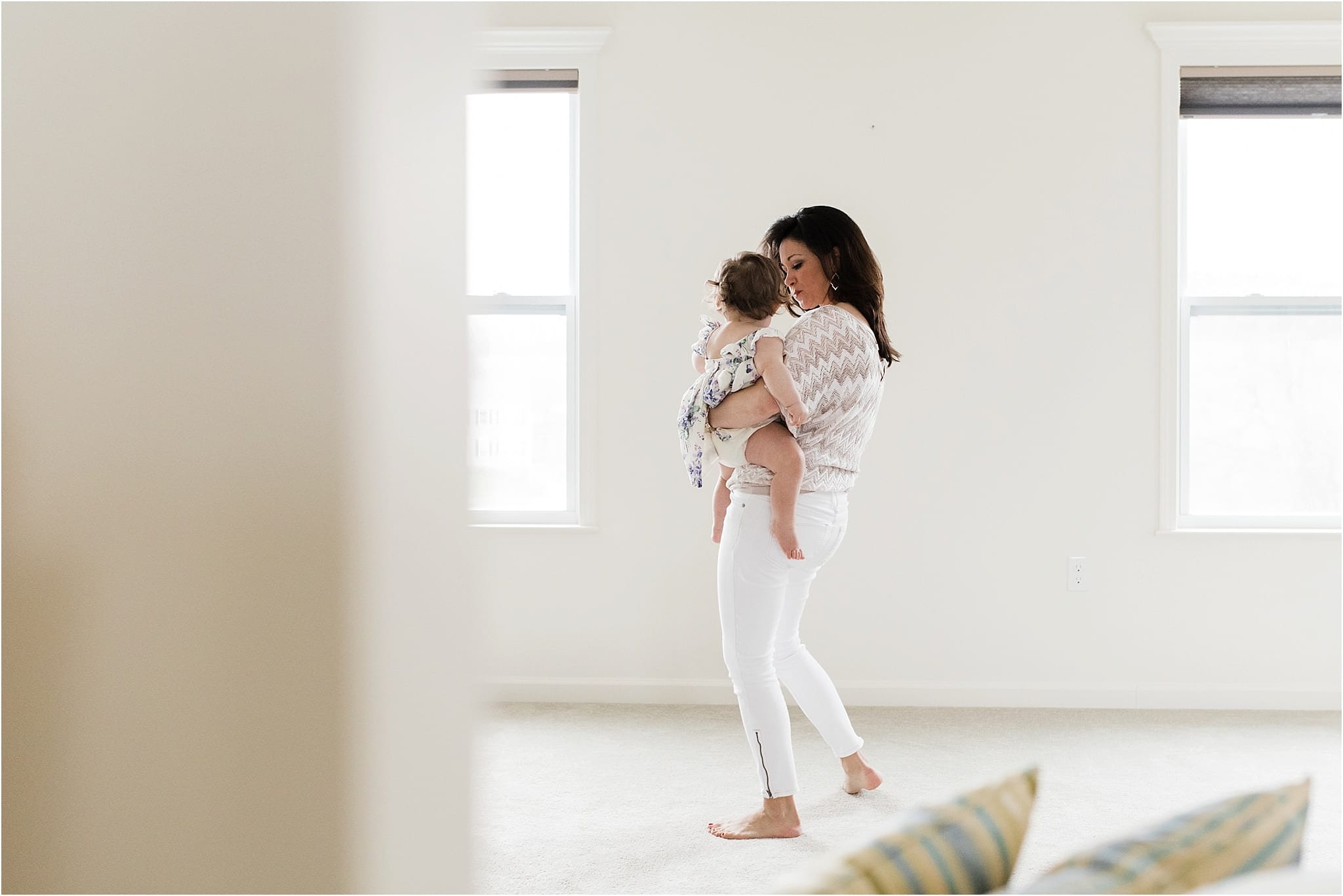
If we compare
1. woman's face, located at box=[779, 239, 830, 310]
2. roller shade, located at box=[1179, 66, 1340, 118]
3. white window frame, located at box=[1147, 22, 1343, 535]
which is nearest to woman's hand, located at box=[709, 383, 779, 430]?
woman's face, located at box=[779, 239, 830, 310]

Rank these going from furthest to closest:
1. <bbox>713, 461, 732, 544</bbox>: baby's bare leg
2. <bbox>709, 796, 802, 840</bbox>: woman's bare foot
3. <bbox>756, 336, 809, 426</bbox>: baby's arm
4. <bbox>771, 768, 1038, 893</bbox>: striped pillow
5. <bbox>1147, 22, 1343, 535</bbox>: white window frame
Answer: <bbox>1147, 22, 1343, 535</bbox>: white window frame
<bbox>713, 461, 732, 544</bbox>: baby's bare leg
<bbox>709, 796, 802, 840</bbox>: woman's bare foot
<bbox>756, 336, 809, 426</bbox>: baby's arm
<bbox>771, 768, 1038, 893</bbox>: striped pillow

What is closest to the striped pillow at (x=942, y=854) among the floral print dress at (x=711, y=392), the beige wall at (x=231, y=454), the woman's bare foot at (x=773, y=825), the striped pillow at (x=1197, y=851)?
the striped pillow at (x=1197, y=851)

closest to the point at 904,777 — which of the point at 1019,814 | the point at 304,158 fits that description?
the point at 1019,814

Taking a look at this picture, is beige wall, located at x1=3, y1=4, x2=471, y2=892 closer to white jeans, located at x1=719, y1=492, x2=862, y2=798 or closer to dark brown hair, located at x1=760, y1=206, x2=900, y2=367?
white jeans, located at x1=719, y1=492, x2=862, y2=798

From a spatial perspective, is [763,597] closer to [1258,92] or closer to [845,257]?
[845,257]

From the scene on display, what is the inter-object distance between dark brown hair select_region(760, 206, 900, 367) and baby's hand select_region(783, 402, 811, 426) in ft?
0.91

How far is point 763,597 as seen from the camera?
6.31 ft

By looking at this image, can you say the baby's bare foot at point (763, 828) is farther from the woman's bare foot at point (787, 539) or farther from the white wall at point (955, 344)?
the white wall at point (955, 344)

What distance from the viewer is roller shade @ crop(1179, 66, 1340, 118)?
3.14m

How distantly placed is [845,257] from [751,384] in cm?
38

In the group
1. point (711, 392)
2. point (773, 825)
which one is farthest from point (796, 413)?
point (773, 825)

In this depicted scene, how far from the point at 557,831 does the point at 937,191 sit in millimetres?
2482

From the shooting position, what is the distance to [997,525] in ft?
10.4

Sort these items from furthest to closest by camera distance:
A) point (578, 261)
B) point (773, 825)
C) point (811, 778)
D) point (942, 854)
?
point (578, 261)
point (811, 778)
point (773, 825)
point (942, 854)
